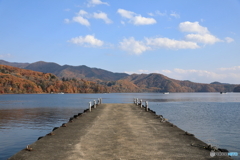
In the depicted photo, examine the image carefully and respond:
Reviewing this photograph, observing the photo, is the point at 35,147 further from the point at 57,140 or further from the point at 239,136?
the point at 239,136

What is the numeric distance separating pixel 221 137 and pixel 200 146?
13.2 metres

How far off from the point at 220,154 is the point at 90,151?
710 centimetres

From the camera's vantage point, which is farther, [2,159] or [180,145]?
[2,159]

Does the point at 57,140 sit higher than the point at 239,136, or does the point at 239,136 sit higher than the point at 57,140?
the point at 57,140

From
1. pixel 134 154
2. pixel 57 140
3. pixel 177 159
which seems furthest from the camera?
pixel 57 140

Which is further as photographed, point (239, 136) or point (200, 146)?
point (239, 136)

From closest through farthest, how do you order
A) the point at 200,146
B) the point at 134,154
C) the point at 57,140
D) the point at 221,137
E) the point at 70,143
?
the point at 134,154, the point at 200,146, the point at 70,143, the point at 57,140, the point at 221,137

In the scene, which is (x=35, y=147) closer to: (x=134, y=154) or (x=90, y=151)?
(x=90, y=151)

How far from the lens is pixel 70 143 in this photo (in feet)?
50.3

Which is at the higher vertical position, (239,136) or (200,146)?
(200,146)

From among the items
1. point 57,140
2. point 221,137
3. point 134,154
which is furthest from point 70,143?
point 221,137

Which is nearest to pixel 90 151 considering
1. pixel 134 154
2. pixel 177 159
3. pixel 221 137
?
pixel 134 154

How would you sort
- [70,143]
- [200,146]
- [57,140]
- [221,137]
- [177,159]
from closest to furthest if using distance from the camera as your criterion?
[177,159], [200,146], [70,143], [57,140], [221,137]

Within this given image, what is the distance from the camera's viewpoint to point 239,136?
1032 inches
